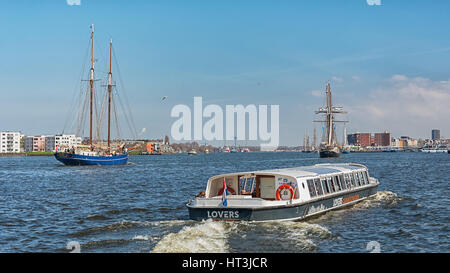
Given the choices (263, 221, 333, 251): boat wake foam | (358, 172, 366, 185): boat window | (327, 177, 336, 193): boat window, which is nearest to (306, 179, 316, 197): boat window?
(263, 221, 333, 251): boat wake foam

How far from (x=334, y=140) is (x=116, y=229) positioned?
18075 centimetres

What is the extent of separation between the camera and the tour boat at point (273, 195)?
2198 cm

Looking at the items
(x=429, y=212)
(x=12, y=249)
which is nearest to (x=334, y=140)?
(x=429, y=212)

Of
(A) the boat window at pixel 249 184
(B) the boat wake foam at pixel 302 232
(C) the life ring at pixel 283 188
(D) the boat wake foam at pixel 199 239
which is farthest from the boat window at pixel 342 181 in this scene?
(D) the boat wake foam at pixel 199 239

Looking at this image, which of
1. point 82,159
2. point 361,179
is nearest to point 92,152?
point 82,159

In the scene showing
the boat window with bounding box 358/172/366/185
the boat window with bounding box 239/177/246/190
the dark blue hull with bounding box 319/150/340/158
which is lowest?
the dark blue hull with bounding box 319/150/340/158

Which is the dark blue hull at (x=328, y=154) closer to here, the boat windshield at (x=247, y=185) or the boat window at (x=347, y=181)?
the boat window at (x=347, y=181)

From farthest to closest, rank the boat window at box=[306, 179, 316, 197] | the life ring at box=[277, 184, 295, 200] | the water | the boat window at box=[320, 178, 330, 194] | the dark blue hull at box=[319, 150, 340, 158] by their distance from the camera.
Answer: the dark blue hull at box=[319, 150, 340, 158]
the boat window at box=[320, 178, 330, 194]
the boat window at box=[306, 179, 316, 197]
the life ring at box=[277, 184, 295, 200]
the water

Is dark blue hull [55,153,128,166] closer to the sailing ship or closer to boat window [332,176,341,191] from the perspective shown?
the sailing ship

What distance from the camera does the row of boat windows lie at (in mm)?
25884

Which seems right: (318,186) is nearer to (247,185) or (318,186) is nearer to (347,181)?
(247,185)
